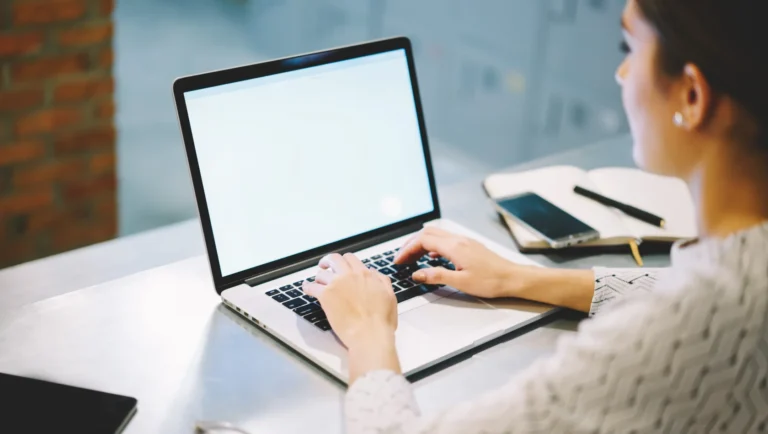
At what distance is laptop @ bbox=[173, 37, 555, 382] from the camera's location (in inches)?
40.0

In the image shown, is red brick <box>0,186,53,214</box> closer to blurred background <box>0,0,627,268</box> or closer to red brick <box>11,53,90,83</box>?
blurred background <box>0,0,627,268</box>

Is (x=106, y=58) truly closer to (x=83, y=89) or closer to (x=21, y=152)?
(x=83, y=89)

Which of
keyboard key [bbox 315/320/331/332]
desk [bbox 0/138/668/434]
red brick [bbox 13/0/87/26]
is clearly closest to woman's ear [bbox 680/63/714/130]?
desk [bbox 0/138/668/434]

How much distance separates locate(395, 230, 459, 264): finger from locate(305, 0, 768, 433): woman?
0.33m

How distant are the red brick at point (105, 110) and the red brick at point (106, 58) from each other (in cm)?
10

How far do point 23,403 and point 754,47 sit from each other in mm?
780

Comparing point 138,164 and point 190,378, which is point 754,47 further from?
point 138,164

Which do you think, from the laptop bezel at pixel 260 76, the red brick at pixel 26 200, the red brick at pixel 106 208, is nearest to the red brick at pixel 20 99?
the red brick at pixel 26 200

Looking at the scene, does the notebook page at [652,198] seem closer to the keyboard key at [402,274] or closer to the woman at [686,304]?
the keyboard key at [402,274]

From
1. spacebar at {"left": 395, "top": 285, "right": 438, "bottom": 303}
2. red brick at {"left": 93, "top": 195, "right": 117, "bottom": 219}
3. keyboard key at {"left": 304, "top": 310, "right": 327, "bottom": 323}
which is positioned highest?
keyboard key at {"left": 304, "top": 310, "right": 327, "bottom": 323}

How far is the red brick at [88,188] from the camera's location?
2.10 m

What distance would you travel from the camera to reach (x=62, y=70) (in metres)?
1.97

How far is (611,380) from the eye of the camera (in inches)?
26.2

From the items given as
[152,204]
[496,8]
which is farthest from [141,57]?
[496,8]
